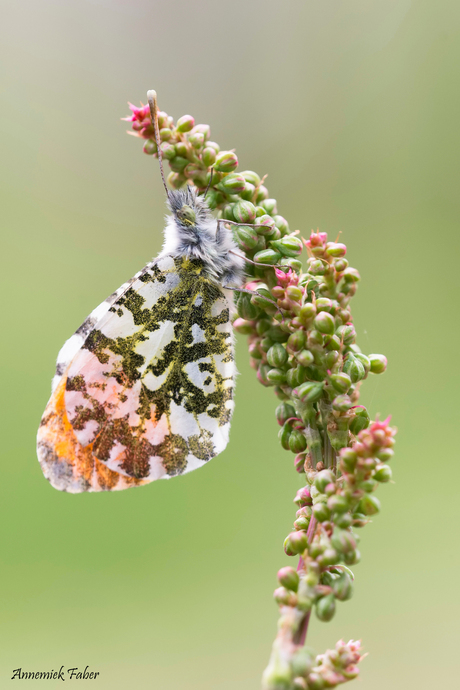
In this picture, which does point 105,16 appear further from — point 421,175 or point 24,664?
point 24,664

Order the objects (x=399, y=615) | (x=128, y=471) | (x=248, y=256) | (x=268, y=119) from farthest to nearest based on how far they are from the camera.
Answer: (x=268, y=119)
(x=399, y=615)
(x=128, y=471)
(x=248, y=256)

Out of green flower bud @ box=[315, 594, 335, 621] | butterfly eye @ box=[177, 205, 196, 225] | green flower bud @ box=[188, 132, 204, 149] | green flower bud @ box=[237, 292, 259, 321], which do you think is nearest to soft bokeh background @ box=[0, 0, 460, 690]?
butterfly eye @ box=[177, 205, 196, 225]

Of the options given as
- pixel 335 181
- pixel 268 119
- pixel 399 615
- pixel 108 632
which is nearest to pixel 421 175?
pixel 335 181

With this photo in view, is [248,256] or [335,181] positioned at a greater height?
[335,181]

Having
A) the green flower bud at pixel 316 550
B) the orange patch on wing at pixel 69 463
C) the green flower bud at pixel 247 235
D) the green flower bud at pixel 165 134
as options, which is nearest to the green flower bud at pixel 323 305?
the green flower bud at pixel 247 235

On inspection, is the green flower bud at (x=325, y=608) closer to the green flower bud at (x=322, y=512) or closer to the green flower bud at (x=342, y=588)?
the green flower bud at (x=342, y=588)
